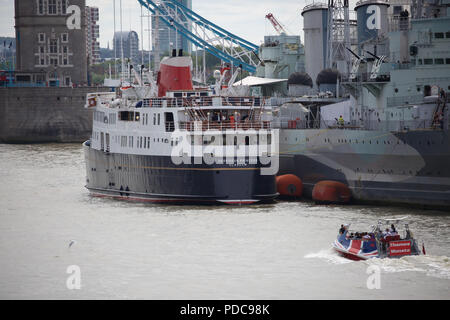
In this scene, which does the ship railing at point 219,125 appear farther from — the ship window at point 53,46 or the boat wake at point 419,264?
the ship window at point 53,46

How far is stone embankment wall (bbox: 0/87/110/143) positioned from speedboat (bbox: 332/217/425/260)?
250 ft

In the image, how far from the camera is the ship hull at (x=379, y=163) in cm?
4103

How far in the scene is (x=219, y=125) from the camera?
145ft

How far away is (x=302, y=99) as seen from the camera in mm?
60875

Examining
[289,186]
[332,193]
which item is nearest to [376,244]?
[332,193]

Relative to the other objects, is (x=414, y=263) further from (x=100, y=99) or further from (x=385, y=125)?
(x=100, y=99)

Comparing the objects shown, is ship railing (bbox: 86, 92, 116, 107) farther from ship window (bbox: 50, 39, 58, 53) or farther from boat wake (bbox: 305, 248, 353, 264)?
ship window (bbox: 50, 39, 58, 53)

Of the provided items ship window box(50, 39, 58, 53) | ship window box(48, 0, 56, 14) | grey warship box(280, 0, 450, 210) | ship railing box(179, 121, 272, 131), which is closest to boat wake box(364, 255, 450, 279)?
grey warship box(280, 0, 450, 210)

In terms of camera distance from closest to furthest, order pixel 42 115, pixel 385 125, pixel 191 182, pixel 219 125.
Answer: pixel 191 182
pixel 219 125
pixel 385 125
pixel 42 115

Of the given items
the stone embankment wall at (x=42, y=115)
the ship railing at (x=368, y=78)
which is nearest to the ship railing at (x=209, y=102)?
the ship railing at (x=368, y=78)

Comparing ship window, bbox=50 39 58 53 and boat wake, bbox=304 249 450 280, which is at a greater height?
ship window, bbox=50 39 58 53

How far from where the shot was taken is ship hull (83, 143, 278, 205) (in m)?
43.0

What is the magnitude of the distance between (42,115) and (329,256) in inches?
3053
